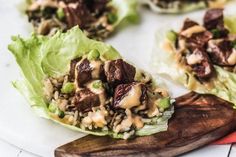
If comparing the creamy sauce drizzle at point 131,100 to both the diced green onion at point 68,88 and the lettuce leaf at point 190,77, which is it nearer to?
the diced green onion at point 68,88

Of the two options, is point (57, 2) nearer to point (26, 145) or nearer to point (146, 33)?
point (146, 33)

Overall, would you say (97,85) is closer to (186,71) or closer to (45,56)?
(45,56)

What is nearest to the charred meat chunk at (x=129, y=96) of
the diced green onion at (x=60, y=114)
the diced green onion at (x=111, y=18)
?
the diced green onion at (x=60, y=114)

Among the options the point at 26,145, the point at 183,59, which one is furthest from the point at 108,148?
the point at 183,59

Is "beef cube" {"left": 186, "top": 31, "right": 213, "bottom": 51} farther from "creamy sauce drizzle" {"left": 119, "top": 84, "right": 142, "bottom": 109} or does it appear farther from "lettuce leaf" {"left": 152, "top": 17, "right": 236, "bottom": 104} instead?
"creamy sauce drizzle" {"left": 119, "top": 84, "right": 142, "bottom": 109}

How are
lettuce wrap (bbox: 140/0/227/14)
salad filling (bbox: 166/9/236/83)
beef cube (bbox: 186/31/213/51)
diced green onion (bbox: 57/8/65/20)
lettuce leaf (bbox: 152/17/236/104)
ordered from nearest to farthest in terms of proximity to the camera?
lettuce leaf (bbox: 152/17/236/104) < salad filling (bbox: 166/9/236/83) < beef cube (bbox: 186/31/213/51) < diced green onion (bbox: 57/8/65/20) < lettuce wrap (bbox: 140/0/227/14)

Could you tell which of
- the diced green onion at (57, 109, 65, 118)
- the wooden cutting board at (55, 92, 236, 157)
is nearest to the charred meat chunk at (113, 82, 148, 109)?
the wooden cutting board at (55, 92, 236, 157)
